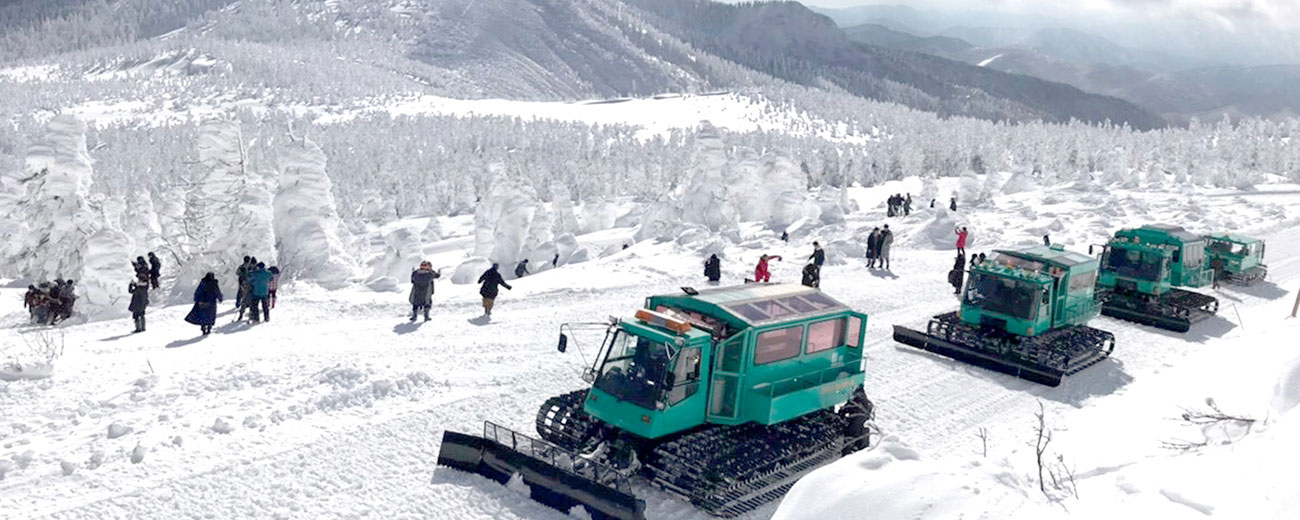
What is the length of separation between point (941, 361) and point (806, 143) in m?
146

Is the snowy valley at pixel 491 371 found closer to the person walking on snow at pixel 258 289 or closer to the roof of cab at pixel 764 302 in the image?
the person walking on snow at pixel 258 289

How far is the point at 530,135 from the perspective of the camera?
545 ft

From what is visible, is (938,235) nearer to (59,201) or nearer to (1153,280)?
(1153,280)

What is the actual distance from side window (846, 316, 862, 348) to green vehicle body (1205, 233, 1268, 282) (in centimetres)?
1850

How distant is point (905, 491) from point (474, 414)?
7.83 m

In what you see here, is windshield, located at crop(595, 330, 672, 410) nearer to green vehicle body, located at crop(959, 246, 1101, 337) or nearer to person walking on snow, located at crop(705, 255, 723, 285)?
green vehicle body, located at crop(959, 246, 1101, 337)

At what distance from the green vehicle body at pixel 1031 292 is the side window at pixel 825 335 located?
690cm

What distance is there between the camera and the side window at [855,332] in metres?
13.8

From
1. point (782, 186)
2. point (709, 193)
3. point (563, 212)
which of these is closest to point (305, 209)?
point (709, 193)

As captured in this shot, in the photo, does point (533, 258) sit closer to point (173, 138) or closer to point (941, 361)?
point (941, 361)

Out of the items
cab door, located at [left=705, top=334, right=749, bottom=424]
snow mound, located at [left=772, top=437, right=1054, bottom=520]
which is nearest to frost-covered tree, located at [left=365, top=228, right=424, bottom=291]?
cab door, located at [left=705, top=334, right=749, bottom=424]

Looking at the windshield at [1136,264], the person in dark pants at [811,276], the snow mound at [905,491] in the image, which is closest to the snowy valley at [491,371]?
the snow mound at [905,491]

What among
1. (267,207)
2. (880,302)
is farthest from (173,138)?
(880,302)

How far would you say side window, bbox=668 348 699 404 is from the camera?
11.4 metres
